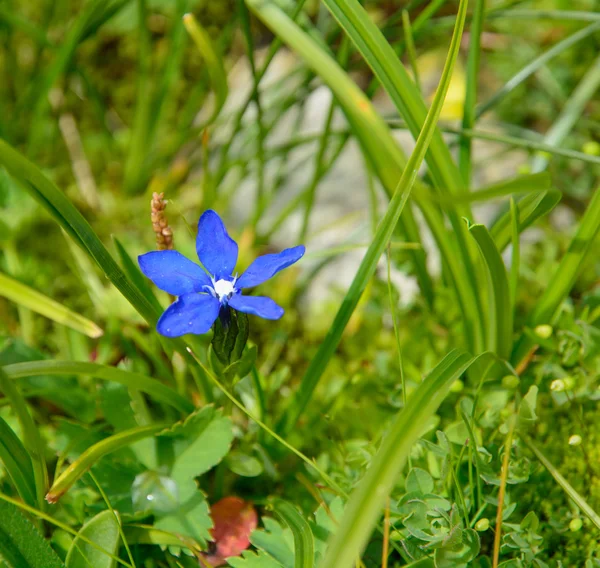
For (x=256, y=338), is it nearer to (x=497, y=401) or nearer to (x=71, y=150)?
(x=497, y=401)

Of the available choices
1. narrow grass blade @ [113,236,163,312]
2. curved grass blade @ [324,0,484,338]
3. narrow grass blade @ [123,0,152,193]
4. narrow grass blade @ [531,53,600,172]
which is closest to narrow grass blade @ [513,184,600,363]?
curved grass blade @ [324,0,484,338]

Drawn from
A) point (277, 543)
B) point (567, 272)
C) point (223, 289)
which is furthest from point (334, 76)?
point (277, 543)

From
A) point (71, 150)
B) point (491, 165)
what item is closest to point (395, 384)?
point (491, 165)

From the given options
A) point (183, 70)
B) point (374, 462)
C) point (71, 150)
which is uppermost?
point (183, 70)

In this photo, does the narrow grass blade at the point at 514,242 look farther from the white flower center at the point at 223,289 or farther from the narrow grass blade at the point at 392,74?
the white flower center at the point at 223,289

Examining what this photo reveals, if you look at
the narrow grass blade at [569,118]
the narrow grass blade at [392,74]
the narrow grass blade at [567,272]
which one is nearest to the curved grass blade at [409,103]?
the narrow grass blade at [392,74]

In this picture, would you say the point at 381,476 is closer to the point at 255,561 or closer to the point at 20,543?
the point at 255,561
